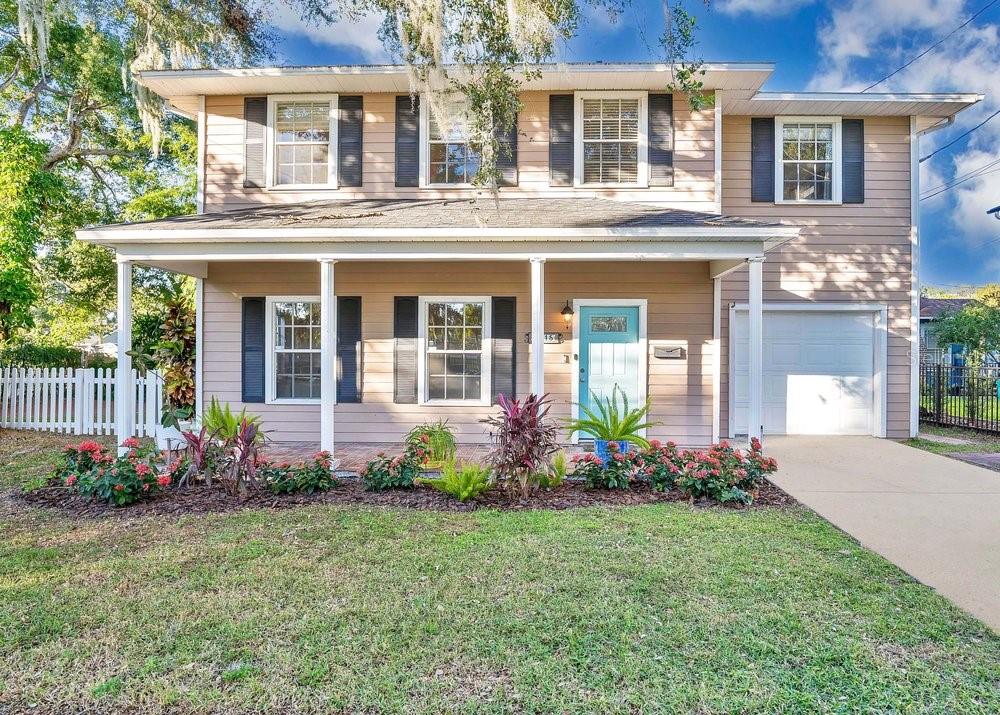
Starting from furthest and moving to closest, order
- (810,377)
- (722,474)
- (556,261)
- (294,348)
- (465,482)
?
(810,377), (294,348), (556,261), (722,474), (465,482)

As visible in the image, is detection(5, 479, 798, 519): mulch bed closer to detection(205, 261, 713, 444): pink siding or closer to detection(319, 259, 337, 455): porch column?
detection(319, 259, 337, 455): porch column

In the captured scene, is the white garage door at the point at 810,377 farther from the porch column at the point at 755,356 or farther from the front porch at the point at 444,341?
the porch column at the point at 755,356

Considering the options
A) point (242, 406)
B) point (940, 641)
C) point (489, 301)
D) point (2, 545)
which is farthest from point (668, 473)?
point (242, 406)

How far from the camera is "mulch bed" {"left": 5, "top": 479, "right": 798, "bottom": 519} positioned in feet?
16.8

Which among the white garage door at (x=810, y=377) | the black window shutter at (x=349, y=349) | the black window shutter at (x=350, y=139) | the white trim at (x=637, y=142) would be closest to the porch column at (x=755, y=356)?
the white trim at (x=637, y=142)

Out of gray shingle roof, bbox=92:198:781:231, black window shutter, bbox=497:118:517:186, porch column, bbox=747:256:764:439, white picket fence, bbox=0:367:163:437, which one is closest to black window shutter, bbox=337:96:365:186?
gray shingle roof, bbox=92:198:781:231

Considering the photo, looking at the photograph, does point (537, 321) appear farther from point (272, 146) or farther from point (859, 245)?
point (859, 245)

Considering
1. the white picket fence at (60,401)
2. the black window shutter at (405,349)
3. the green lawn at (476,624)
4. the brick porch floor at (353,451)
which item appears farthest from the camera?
the white picket fence at (60,401)

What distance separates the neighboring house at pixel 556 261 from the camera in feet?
26.6

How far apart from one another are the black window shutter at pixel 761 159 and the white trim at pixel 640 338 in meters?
2.57

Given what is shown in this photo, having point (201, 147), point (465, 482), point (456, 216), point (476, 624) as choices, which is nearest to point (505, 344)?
point (456, 216)

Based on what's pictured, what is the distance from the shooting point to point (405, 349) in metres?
8.23

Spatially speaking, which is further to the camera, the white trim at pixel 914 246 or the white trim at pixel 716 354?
the white trim at pixel 914 246

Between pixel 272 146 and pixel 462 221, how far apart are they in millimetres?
3553
